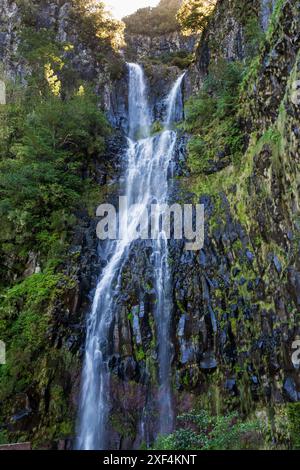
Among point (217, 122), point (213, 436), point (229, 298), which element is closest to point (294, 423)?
point (213, 436)

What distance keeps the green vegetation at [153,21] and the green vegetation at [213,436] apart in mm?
29120

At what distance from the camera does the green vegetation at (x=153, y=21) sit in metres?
29.5

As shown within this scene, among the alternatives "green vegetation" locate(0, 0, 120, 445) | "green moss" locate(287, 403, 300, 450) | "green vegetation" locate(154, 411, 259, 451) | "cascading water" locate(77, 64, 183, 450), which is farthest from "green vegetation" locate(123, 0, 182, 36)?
"green moss" locate(287, 403, 300, 450)

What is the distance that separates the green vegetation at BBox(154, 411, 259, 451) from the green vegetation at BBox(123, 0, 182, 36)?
29120 millimetres

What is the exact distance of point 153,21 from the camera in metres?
30.3

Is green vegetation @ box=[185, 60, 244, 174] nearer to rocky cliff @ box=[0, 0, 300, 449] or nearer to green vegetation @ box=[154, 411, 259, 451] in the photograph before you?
rocky cliff @ box=[0, 0, 300, 449]

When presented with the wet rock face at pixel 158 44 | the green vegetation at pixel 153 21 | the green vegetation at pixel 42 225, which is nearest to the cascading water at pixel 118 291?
the green vegetation at pixel 42 225

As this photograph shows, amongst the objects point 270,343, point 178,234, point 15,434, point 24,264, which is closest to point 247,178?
point 178,234

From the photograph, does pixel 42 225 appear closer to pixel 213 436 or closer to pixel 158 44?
pixel 213 436

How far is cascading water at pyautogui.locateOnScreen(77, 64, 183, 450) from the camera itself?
9.24m

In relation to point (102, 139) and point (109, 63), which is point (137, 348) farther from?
point (109, 63)

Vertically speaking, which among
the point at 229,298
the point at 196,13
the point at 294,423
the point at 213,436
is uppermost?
the point at 196,13

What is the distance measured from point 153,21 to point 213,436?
31.1 m
